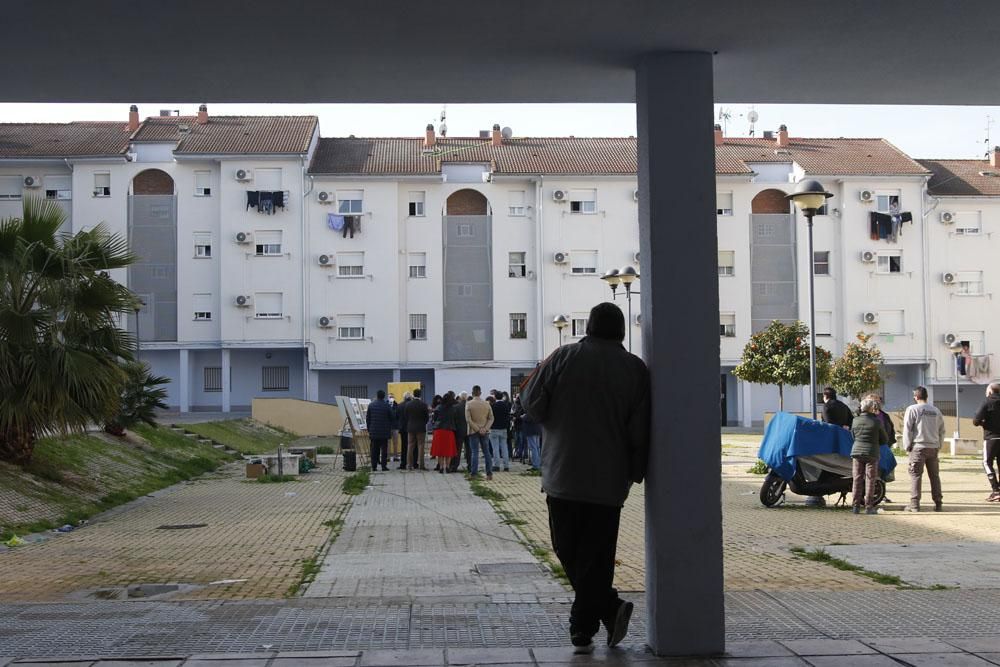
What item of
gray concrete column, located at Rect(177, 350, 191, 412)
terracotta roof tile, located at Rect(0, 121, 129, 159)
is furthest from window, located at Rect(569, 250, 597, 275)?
terracotta roof tile, located at Rect(0, 121, 129, 159)

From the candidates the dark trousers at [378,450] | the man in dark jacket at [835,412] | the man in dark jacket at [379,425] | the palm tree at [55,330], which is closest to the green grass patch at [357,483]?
the dark trousers at [378,450]

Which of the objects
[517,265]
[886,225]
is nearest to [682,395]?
[517,265]

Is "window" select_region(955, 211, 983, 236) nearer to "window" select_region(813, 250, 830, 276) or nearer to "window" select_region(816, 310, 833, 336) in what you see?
"window" select_region(813, 250, 830, 276)

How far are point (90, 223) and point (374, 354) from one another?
1493 centimetres

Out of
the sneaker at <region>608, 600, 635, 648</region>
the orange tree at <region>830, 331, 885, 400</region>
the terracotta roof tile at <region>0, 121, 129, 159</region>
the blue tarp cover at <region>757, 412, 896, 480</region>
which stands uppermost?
the terracotta roof tile at <region>0, 121, 129, 159</region>

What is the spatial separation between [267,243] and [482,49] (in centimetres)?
4880

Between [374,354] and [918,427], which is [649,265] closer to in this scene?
[918,427]

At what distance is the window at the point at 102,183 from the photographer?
177 ft

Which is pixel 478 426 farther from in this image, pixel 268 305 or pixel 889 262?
pixel 889 262

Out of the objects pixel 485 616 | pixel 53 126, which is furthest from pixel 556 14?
pixel 53 126

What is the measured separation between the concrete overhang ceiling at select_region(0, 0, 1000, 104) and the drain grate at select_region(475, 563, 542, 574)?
4.43 m

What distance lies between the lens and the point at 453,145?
58281 millimetres

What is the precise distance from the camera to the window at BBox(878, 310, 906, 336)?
182 feet

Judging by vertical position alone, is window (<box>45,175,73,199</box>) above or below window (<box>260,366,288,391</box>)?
above
